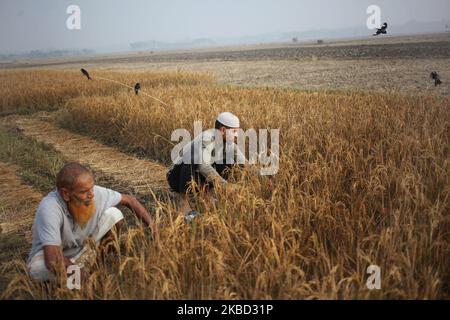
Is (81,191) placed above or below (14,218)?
above

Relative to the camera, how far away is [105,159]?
21.6 ft

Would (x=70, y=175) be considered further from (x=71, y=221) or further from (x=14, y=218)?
(x=14, y=218)

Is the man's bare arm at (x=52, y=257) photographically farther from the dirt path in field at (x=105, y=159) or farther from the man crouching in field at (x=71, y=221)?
the dirt path in field at (x=105, y=159)

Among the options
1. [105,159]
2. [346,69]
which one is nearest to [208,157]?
[105,159]

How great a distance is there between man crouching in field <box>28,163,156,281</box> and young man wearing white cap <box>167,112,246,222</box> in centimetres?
99

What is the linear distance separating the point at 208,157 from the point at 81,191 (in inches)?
60.7

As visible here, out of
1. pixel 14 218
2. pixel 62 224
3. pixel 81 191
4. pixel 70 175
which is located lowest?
pixel 14 218

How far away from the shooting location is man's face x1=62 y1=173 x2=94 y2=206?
2447mm

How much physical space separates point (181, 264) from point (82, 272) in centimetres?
64

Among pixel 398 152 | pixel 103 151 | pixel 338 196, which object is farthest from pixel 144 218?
pixel 103 151

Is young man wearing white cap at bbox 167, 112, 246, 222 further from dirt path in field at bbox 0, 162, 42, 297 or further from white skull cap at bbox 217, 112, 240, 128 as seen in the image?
dirt path in field at bbox 0, 162, 42, 297

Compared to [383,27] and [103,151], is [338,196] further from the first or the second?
[103,151]

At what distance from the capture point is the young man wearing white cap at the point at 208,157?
12.2 ft

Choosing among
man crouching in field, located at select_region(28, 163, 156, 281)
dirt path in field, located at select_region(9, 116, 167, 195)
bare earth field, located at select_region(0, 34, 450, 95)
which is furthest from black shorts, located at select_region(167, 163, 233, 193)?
bare earth field, located at select_region(0, 34, 450, 95)
